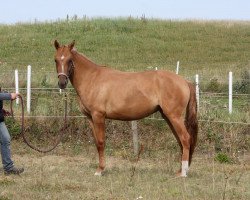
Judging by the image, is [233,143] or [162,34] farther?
[162,34]

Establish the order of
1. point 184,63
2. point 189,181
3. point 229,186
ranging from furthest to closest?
point 184,63 → point 189,181 → point 229,186

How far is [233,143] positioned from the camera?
1296 centimetres

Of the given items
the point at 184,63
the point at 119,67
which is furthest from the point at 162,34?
the point at 119,67

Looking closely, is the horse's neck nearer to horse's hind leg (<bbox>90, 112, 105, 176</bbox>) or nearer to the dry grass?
horse's hind leg (<bbox>90, 112, 105, 176</bbox>)

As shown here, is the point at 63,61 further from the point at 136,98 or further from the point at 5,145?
the point at 5,145

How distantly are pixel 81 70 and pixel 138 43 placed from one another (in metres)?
24.9

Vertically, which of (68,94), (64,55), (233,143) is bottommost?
(233,143)

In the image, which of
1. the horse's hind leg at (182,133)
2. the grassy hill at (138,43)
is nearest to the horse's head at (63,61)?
the horse's hind leg at (182,133)

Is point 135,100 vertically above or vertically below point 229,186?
above

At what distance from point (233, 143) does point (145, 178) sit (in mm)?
3995

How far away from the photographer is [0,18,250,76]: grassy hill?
2948 cm

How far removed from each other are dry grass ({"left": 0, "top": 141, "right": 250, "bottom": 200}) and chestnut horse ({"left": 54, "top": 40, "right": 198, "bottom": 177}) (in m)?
0.53

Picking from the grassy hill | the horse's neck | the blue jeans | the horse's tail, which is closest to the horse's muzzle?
the horse's neck

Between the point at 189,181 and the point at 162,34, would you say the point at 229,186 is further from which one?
the point at 162,34
